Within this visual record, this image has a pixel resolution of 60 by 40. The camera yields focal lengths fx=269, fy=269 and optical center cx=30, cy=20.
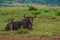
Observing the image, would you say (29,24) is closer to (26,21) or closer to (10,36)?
(26,21)

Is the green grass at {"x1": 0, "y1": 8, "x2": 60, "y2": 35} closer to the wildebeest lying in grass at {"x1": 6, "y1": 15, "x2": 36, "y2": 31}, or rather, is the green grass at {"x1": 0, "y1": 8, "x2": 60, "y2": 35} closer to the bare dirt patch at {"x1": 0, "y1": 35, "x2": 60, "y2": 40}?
A: the wildebeest lying in grass at {"x1": 6, "y1": 15, "x2": 36, "y2": 31}

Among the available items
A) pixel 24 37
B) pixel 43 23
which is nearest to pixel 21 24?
pixel 43 23

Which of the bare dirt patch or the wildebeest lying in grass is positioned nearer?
the bare dirt patch

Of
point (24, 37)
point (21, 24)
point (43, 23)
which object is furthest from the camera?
point (43, 23)

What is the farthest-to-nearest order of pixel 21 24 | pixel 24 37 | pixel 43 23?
pixel 43 23 → pixel 21 24 → pixel 24 37

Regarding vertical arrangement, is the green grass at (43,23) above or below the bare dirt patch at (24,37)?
below

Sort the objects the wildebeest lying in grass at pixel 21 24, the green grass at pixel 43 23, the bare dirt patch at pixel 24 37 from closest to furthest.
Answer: the bare dirt patch at pixel 24 37, the green grass at pixel 43 23, the wildebeest lying in grass at pixel 21 24

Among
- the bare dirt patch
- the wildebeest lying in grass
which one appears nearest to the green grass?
the wildebeest lying in grass

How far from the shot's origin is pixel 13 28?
1612cm

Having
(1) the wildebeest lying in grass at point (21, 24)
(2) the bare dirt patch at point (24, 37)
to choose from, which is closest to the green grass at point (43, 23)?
(1) the wildebeest lying in grass at point (21, 24)

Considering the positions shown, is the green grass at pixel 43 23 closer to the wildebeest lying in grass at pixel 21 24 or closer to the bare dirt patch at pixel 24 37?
the wildebeest lying in grass at pixel 21 24

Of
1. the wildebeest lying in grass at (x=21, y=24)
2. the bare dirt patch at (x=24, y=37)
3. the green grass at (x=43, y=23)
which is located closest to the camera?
the bare dirt patch at (x=24, y=37)

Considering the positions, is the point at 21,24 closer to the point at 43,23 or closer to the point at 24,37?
the point at 43,23

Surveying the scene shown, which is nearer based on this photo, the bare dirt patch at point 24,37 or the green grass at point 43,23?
the bare dirt patch at point 24,37
